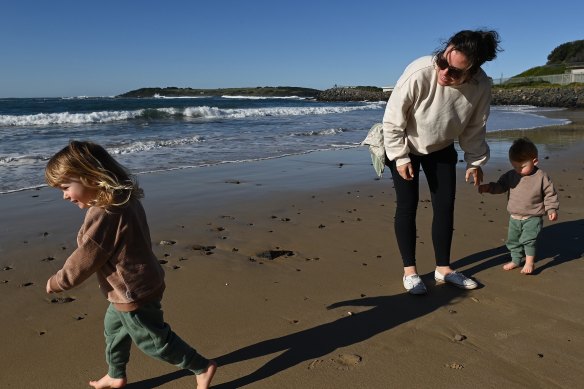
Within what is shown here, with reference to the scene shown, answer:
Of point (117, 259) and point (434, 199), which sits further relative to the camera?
point (434, 199)

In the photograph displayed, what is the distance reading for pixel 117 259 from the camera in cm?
210

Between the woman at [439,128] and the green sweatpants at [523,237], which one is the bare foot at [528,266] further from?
the woman at [439,128]

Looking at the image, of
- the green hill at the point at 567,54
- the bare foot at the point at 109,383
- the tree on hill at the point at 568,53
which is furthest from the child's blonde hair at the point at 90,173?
the tree on hill at the point at 568,53

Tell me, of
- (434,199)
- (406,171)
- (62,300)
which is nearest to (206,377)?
(62,300)

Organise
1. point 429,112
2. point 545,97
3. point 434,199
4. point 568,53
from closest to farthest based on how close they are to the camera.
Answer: point 429,112
point 434,199
point 545,97
point 568,53

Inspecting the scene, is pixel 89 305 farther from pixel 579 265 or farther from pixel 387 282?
pixel 579 265

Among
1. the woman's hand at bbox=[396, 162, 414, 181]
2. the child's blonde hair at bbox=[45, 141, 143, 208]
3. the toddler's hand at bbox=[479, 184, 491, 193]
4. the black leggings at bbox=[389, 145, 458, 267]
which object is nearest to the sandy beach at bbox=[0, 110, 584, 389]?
the black leggings at bbox=[389, 145, 458, 267]

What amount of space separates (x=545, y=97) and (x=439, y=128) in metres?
40.1

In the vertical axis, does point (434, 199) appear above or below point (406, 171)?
below

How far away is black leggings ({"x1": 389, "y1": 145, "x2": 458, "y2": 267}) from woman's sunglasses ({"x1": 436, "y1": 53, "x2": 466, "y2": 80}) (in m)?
0.61

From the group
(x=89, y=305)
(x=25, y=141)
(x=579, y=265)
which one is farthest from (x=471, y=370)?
(x=25, y=141)

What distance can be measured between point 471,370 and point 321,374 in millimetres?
720

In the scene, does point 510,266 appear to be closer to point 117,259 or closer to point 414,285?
point 414,285

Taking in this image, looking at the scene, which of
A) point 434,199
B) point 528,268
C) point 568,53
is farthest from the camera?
point 568,53
